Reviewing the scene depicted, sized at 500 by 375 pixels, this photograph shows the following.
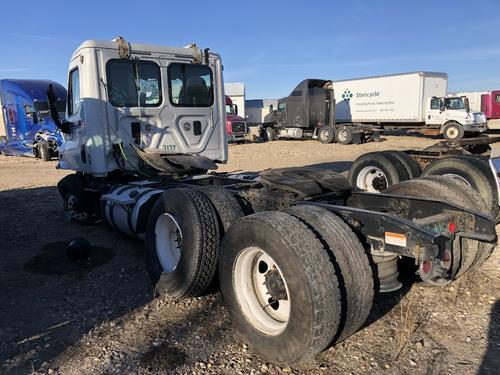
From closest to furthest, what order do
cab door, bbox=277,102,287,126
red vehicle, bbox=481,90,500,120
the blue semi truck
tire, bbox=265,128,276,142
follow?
the blue semi truck < cab door, bbox=277,102,287,126 < tire, bbox=265,128,276,142 < red vehicle, bbox=481,90,500,120

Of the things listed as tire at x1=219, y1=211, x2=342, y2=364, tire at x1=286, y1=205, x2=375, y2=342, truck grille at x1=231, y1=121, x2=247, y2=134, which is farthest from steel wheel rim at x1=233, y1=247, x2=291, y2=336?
truck grille at x1=231, y1=121, x2=247, y2=134

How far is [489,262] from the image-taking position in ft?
16.2

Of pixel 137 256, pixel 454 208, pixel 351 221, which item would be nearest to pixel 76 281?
pixel 137 256

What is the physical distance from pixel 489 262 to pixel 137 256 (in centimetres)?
418

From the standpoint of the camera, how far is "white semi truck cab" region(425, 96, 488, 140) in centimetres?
2466

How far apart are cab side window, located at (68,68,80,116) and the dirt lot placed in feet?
8.00

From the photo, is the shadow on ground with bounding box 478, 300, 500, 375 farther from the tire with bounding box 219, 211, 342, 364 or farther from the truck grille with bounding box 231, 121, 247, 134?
the truck grille with bounding box 231, 121, 247, 134

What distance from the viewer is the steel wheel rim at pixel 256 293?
3.16 m

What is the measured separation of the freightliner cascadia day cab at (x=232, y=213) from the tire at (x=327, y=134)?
1993 cm

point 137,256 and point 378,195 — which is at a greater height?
point 378,195

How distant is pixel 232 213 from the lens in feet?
13.0

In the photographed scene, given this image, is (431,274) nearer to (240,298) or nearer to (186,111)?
(240,298)

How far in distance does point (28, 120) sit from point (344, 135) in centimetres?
1663

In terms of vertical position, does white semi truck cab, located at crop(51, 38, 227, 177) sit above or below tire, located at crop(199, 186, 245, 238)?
above
